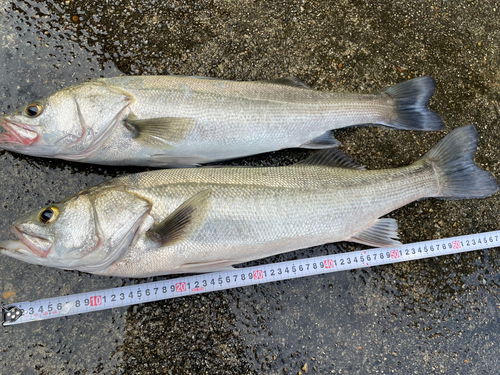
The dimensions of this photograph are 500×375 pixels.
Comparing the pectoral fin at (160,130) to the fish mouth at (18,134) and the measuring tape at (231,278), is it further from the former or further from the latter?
the measuring tape at (231,278)

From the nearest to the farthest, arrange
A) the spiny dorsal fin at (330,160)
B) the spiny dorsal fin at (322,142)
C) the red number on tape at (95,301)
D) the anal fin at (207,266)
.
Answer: the anal fin at (207,266)
the red number on tape at (95,301)
the spiny dorsal fin at (330,160)
the spiny dorsal fin at (322,142)

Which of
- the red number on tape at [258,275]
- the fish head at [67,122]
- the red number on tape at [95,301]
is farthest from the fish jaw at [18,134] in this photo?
the red number on tape at [258,275]

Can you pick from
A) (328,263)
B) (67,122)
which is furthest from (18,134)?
(328,263)

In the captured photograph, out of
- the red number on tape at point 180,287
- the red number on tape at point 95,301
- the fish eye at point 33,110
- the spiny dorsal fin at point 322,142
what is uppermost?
the fish eye at point 33,110

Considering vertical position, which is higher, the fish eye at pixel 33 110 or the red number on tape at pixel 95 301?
the fish eye at pixel 33 110

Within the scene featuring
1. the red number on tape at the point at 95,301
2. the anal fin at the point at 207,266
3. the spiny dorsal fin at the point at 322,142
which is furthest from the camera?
the spiny dorsal fin at the point at 322,142

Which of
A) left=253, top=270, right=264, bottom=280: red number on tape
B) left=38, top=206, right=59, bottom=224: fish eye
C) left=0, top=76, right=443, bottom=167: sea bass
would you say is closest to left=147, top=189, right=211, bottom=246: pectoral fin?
left=0, top=76, right=443, bottom=167: sea bass

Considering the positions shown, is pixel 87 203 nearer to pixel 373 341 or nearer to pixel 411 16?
pixel 373 341
